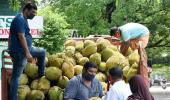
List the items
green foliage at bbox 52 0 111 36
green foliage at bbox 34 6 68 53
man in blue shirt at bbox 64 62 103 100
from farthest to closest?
green foliage at bbox 52 0 111 36, green foliage at bbox 34 6 68 53, man in blue shirt at bbox 64 62 103 100

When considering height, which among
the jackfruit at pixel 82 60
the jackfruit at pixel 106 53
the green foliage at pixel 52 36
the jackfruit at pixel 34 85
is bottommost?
the green foliage at pixel 52 36

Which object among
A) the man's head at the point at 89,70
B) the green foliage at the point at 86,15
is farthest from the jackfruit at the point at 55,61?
the green foliage at the point at 86,15

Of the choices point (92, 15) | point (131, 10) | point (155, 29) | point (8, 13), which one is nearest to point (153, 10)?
point (155, 29)

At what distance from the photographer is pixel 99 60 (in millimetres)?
8258

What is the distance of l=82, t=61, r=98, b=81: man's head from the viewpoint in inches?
268

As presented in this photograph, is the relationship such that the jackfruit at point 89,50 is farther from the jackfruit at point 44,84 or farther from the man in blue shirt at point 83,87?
the man in blue shirt at point 83,87

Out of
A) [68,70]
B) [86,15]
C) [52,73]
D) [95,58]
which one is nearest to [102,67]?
[95,58]

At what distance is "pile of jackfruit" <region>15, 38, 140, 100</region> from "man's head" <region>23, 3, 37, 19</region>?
827 millimetres

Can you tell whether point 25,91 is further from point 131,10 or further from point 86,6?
point 131,10

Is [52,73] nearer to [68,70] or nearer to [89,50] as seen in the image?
[68,70]

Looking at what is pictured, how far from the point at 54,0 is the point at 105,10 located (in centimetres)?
341

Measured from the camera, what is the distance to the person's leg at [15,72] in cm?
684

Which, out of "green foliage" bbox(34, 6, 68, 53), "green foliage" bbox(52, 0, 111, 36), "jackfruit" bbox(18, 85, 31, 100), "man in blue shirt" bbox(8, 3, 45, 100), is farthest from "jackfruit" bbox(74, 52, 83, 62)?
"green foliage" bbox(52, 0, 111, 36)

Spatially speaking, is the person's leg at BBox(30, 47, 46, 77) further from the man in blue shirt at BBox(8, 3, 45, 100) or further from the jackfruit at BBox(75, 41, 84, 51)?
the jackfruit at BBox(75, 41, 84, 51)
